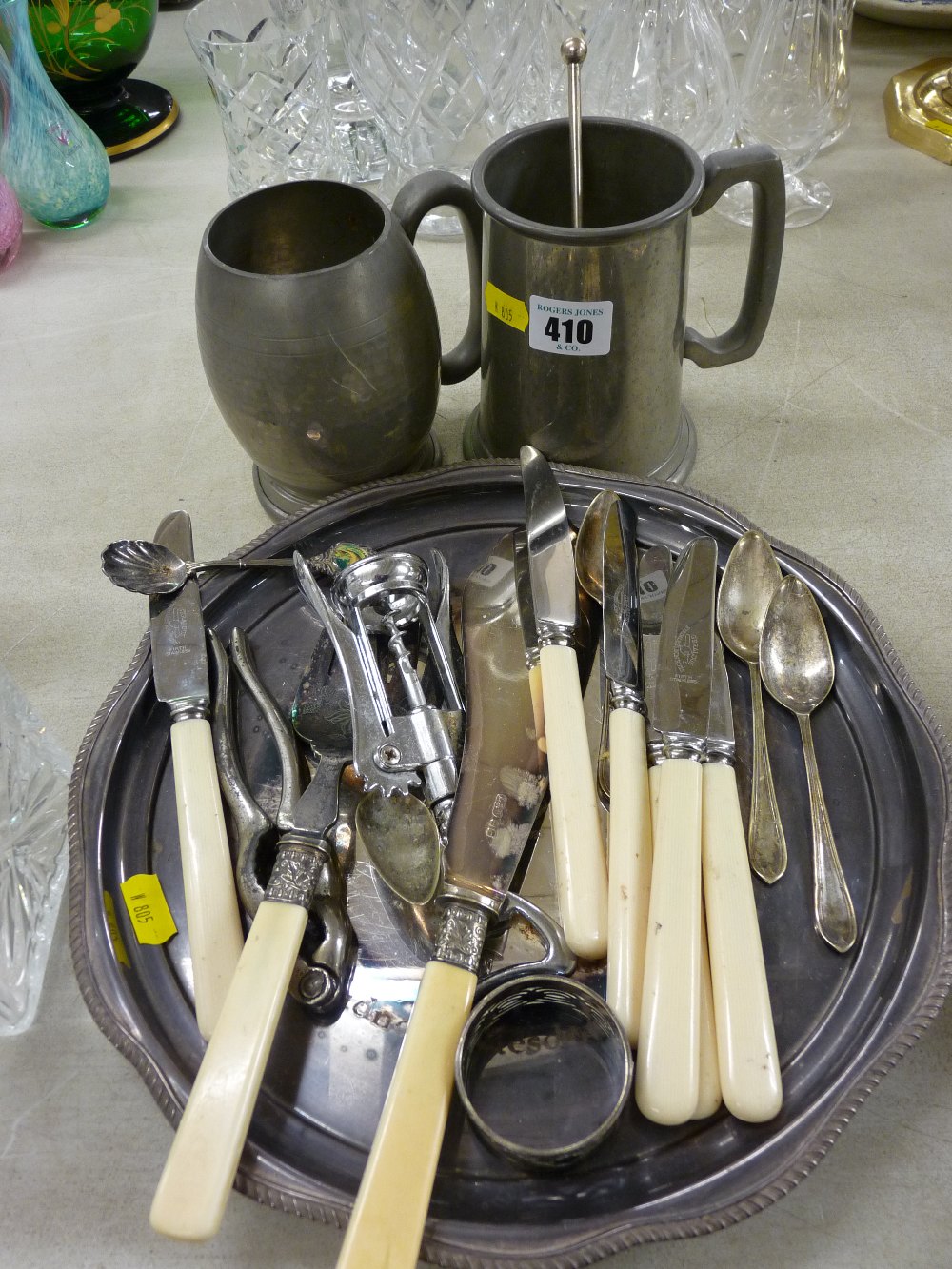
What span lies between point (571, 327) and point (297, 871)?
12.2 inches

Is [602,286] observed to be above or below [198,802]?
above

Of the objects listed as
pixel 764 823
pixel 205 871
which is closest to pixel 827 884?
pixel 764 823

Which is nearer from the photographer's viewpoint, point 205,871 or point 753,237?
point 205,871

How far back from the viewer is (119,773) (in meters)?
0.44

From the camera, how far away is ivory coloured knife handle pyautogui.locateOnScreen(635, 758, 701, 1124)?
33cm

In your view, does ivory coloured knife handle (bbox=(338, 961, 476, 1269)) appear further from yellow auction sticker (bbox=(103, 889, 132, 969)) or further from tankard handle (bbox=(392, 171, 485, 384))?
tankard handle (bbox=(392, 171, 485, 384))

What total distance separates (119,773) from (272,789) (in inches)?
2.8

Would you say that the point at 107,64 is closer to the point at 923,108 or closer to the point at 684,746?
the point at 923,108

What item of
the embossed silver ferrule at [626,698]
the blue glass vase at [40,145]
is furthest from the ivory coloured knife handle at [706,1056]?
the blue glass vase at [40,145]

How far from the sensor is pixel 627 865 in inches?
15.0

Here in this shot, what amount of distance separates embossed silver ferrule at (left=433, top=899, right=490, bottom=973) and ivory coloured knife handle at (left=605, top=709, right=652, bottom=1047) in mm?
50

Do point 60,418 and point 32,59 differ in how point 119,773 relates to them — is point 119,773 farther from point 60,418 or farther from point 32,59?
point 32,59

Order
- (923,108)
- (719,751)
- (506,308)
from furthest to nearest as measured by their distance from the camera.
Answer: (923,108) < (506,308) < (719,751)

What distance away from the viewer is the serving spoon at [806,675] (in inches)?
15.8
